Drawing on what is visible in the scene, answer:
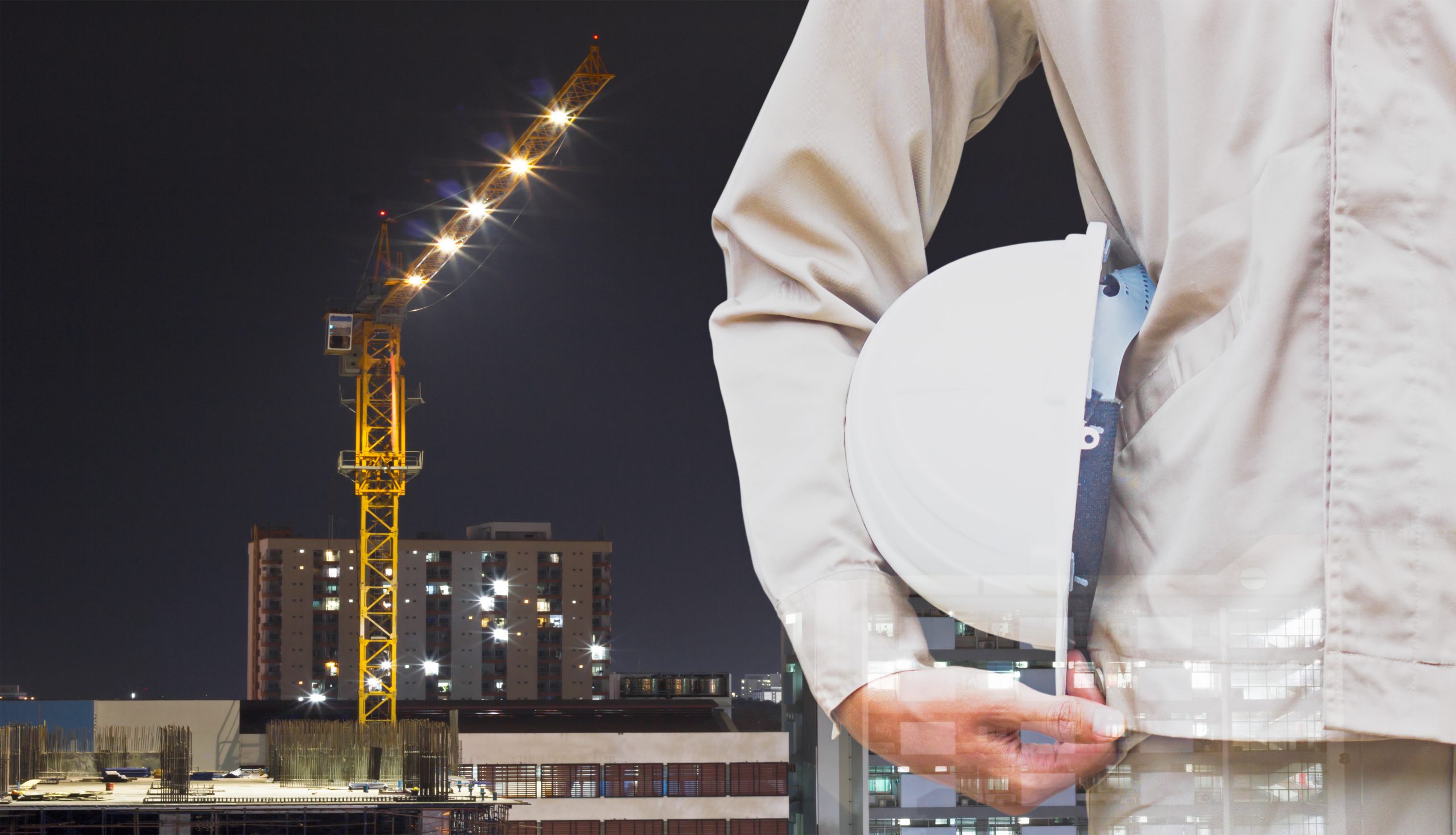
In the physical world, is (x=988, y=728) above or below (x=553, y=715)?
above

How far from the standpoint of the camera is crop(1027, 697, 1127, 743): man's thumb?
1.69 feet

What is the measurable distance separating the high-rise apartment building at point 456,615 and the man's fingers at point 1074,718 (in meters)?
29.5

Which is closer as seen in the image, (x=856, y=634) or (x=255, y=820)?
(x=856, y=634)

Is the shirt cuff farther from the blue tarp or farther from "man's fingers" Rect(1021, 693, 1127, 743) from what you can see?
the blue tarp

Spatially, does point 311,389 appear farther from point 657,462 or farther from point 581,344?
point 657,462

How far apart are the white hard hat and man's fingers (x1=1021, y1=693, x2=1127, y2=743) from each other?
0.02 m

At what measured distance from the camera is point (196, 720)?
2034 centimetres

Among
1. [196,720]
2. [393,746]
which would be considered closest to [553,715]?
[393,746]

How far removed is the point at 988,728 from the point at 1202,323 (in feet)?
0.61

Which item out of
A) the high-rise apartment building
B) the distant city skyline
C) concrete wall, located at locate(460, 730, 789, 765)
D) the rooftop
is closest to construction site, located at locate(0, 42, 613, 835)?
the distant city skyline

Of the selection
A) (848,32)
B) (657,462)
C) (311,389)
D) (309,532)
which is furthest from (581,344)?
(848,32)

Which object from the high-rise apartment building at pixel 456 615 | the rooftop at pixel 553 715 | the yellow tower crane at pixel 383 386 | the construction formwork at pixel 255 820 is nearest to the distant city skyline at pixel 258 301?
the yellow tower crane at pixel 383 386

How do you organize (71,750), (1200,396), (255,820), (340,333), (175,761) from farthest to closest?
1. (340,333)
2. (71,750)
3. (175,761)
4. (255,820)
5. (1200,396)

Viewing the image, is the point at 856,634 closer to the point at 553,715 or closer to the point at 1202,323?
the point at 1202,323
